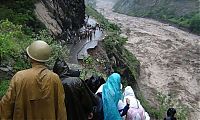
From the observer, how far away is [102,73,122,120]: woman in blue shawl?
5.68 meters

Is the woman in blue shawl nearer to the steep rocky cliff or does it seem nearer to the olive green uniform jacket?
the olive green uniform jacket

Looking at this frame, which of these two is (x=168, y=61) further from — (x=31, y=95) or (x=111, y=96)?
(x=31, y=95)

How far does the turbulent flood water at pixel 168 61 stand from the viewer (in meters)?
23.3

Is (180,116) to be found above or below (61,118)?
below

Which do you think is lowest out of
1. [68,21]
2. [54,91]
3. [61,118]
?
[68,21]

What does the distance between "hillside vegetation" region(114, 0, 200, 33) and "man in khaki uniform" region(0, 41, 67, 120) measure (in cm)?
4158

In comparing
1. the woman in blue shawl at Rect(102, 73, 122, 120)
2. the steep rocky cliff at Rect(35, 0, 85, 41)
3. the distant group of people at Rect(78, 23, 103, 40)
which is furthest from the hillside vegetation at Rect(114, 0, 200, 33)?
the woman in blue shawl at Rect(102, 73, 122, 120)

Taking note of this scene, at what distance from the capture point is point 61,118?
4.25 meters

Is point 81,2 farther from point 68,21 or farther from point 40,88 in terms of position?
point 40,88

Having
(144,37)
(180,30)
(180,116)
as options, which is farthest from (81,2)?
(180,30)

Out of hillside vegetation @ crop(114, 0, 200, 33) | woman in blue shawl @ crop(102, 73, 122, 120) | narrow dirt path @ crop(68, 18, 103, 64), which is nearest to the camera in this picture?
woman in blue shawl @ crop(102, 73, 122, 120)

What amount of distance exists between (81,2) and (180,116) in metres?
11.6

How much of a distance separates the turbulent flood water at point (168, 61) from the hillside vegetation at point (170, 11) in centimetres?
220

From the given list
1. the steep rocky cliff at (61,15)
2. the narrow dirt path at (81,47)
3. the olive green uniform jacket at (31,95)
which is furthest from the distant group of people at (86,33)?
the olive green uniform jacket at (31,95)
